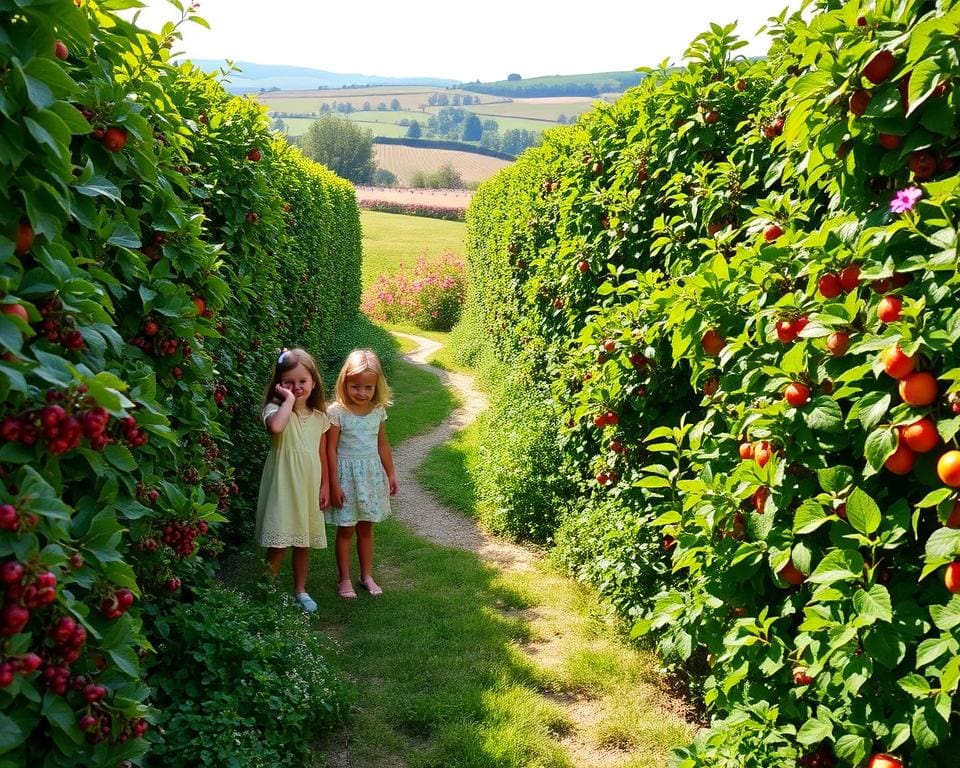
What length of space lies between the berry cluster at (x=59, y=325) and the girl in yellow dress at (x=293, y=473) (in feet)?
9.58

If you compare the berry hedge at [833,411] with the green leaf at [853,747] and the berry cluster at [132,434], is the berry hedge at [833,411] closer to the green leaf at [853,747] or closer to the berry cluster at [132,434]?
the green leaf at [853,747]

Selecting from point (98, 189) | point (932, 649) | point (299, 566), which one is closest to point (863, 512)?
point (932, 649)

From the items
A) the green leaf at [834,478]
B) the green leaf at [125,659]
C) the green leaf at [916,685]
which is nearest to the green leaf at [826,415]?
the green leaf at [834,478]

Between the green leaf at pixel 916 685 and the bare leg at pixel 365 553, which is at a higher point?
the green leaf at pixel 916 685

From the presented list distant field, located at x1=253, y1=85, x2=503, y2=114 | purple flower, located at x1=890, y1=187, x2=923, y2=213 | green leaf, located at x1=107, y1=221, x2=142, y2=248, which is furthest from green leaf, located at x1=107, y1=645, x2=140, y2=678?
→ distant field, located at x1=253, y1=85, x2=503, y2=114

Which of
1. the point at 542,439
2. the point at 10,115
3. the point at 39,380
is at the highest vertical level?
the point at 10,115

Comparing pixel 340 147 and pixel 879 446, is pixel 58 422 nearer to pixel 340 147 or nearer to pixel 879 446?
pixel 879 446

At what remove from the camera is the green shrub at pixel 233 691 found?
2918 millimetres

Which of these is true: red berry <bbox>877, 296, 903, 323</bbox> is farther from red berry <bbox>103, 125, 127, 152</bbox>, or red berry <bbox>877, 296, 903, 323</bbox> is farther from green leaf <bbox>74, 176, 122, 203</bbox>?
red berry <bbox>103, 125, 127, 152</bbox>

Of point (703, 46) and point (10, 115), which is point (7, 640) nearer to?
point (10, 115)

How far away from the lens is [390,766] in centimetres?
347

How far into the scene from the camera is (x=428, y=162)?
75.1 metres

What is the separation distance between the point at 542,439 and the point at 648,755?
3.28 metres

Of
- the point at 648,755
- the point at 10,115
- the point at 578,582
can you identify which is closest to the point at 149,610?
the point at 10,115
